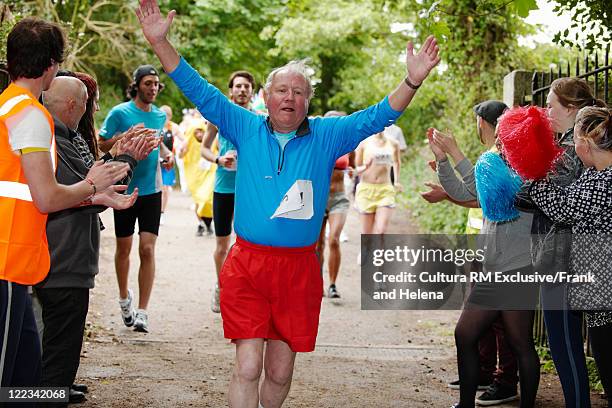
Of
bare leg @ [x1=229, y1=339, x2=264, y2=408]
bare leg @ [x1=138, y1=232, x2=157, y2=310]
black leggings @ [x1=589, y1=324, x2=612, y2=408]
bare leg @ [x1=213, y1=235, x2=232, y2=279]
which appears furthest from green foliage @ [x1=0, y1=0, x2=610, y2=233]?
black leggings @ [x1=589, y1=324, x2=612, y2=408]

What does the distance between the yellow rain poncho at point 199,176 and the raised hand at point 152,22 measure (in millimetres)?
7520

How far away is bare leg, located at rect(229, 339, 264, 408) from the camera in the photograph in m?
4.52

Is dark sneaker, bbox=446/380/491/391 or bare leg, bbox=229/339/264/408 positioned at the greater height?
bare leg, bbox=229/339/264/408

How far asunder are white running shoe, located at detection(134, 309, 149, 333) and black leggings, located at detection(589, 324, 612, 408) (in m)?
4.57

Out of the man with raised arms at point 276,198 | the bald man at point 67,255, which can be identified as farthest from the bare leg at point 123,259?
the man with raised arms at point 276,198

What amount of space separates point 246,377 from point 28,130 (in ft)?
5.83

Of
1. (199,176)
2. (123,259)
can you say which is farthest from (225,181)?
(199,176)

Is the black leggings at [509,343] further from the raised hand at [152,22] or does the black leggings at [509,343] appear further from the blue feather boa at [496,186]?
the raised hand at [152,22]

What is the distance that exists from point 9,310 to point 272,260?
4.83 ft

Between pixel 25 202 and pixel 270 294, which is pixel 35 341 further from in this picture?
pixel 270 294

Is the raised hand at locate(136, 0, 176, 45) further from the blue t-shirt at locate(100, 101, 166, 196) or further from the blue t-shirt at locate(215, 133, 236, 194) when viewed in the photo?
the blue t-shirt at locate(215, 133, 236, 194)

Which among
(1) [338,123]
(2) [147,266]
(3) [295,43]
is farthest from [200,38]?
(1) [338,123]

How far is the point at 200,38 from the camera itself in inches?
1198

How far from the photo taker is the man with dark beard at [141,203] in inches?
303
